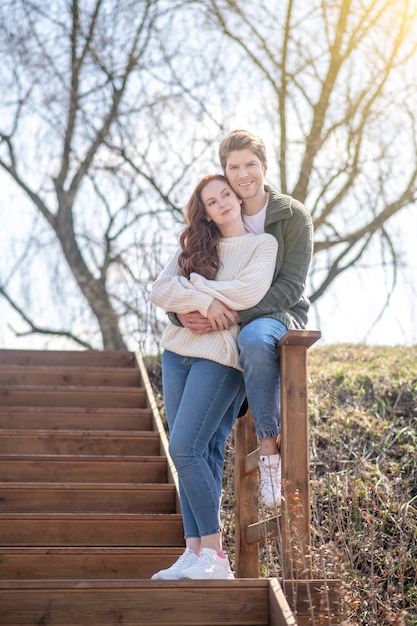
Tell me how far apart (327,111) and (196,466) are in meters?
5.83

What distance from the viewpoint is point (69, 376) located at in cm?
638

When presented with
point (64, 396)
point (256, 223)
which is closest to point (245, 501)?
point (256, 223)

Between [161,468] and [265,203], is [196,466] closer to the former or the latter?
[265,203]

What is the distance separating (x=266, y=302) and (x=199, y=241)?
366mm

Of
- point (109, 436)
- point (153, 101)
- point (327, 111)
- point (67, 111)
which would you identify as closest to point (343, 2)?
point (327, 111)

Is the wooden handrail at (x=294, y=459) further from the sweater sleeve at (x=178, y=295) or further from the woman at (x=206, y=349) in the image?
the sweater sleeve at (x=178, y=295)

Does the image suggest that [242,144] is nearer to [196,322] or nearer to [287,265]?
[287,265]

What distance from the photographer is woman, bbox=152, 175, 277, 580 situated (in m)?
3.03

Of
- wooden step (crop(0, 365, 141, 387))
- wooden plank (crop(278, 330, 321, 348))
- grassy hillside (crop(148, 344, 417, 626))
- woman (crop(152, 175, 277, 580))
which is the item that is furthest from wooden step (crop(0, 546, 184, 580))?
wooden step (crop(0, 365, 141, 387))

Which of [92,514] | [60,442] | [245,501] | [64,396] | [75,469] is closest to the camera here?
[245,501]

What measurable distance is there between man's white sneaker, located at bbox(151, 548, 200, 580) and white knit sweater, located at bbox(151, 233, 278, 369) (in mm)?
674

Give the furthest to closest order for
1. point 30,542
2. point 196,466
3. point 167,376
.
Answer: point 30,542, point 167,376, point 196,466

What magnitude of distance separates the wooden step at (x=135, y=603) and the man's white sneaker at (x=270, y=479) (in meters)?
0.39

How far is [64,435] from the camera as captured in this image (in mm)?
5105
